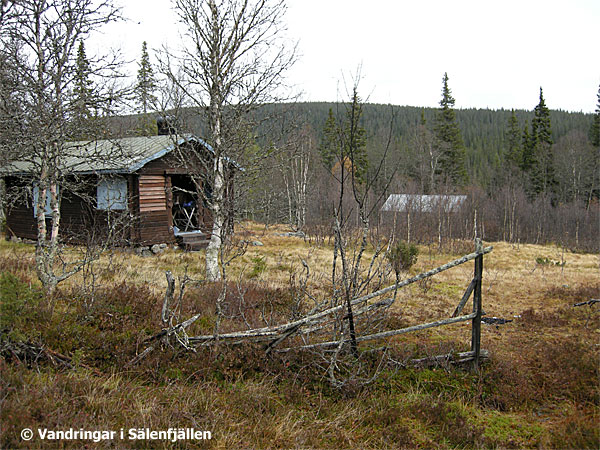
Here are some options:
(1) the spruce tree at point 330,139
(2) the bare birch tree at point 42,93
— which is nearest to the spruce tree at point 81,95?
(2) the bare birch tree at point 42,93

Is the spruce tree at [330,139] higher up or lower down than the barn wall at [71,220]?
higher up

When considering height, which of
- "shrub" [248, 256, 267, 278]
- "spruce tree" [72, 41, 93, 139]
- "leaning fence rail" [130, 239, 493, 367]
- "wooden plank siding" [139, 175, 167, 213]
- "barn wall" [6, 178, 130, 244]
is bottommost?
"shrub" [248, 256, 267, 278]

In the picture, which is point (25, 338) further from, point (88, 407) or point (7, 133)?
point (7, 133)

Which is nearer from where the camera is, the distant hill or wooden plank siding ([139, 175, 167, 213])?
wooden plank siding ([139, 175, 167, 213])

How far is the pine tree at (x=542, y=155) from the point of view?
42.4 meters

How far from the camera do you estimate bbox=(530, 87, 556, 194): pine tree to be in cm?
4244

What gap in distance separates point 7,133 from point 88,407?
5519mm

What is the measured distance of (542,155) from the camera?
42.6 m

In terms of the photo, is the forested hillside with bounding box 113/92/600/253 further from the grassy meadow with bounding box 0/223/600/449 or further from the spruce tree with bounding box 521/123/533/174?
the grassy meadow with bounding box 0/223/600/449

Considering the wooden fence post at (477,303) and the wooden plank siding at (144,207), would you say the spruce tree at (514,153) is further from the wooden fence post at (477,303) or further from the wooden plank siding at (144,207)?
the wooden fence post at (477,303)

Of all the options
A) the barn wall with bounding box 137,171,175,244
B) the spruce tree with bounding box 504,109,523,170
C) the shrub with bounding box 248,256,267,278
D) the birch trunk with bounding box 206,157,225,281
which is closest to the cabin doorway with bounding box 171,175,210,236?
the barn wall with bounding box 137,171,175,244

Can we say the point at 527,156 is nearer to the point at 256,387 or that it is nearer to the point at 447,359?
the point at 447,359

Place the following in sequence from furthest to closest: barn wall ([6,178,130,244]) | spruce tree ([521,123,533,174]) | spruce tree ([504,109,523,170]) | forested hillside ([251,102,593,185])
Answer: forested hillside ([251,102,593,185])
spruce tree ([504,109,523,170])
spruce tree ([521,123,533,174])
barn wall ([6,178,130,244])

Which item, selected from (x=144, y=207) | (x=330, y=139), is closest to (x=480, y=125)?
(x=144, y=207)
